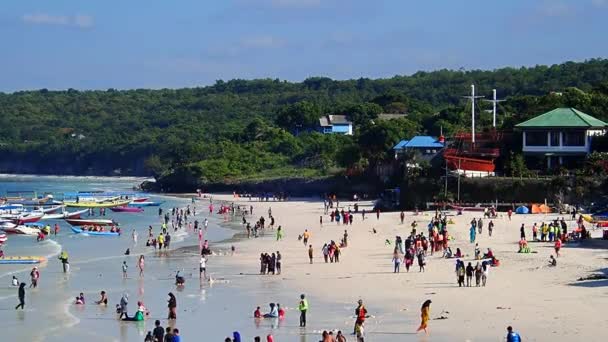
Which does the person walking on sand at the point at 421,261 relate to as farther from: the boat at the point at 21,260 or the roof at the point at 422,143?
the roof at the point at 422,143

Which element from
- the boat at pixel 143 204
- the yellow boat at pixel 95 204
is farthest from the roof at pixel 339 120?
the yellow boat at pixel 95 204

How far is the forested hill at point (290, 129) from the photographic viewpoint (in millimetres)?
83625

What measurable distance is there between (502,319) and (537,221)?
24.4m

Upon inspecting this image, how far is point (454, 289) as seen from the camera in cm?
2916

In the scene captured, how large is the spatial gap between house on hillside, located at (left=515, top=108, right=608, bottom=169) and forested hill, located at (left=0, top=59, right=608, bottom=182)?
556 cm

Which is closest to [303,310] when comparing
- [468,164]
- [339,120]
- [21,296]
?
[21,296]

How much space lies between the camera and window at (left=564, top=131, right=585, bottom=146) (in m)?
59.2

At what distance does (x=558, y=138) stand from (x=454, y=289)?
3262cm

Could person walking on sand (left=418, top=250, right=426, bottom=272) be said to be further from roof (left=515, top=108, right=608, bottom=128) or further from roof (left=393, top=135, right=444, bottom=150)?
roof (left=393, top=135, right=444, bottom=150)

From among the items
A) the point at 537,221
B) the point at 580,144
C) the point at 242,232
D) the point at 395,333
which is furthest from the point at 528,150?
the point at 395,333

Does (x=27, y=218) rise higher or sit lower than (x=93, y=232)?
higher

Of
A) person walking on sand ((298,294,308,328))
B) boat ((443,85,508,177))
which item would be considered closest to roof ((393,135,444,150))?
boat ((443,85,508,177))

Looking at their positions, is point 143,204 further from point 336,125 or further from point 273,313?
point 273,313

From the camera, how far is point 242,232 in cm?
5409
